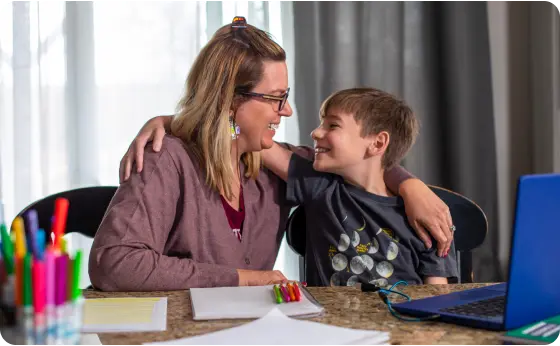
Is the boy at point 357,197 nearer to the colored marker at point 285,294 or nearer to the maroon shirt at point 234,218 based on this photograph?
the maroon shirt at point 234,218

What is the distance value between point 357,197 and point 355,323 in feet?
2.29

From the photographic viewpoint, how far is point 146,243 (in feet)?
4.90

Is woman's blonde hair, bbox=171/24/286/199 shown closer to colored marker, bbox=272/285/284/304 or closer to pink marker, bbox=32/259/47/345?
colored marker, bbox=272/285/284/304

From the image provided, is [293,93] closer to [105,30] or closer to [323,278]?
[105,30]

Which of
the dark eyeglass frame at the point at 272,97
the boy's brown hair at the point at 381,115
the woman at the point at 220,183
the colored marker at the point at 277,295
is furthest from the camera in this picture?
the boy's brown hair at the point at 381,115

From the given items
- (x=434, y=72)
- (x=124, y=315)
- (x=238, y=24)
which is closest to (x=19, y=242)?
(x=124, y=315)

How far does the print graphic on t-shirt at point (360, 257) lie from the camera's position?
168 cm

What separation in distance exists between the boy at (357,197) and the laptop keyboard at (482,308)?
482mm

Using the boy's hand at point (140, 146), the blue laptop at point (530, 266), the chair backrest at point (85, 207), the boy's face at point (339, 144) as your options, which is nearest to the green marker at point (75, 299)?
the blue laptop at point (530, 266)

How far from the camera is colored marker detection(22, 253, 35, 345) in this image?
60 centimetres

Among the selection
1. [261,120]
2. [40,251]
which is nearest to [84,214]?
[261,120]

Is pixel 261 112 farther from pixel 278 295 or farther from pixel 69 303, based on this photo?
pixel 69 303

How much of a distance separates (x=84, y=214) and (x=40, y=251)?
1.06 meters

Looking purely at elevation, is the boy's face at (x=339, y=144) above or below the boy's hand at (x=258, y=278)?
above
